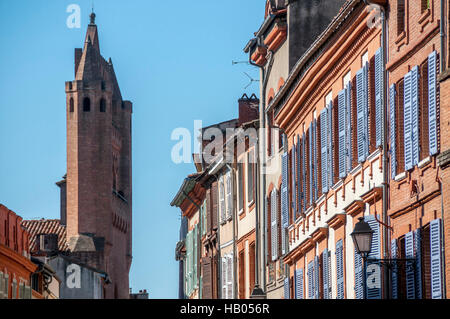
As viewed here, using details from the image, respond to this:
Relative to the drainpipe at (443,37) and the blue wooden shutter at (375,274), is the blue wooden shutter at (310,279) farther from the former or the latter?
the drainpipe at (443,37)

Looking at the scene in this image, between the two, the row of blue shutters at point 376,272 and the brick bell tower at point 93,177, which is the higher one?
the brick bell tower at point 93,177

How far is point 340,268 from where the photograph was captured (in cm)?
2731

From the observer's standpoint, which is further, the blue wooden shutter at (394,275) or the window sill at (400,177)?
the window sill at (400,177)

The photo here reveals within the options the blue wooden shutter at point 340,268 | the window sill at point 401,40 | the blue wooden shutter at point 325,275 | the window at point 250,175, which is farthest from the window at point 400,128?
the window at point 250,175

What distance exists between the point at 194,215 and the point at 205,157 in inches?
156

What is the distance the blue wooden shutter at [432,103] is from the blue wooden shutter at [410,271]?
1768 millimetres

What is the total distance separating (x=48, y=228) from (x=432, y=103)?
105364mm

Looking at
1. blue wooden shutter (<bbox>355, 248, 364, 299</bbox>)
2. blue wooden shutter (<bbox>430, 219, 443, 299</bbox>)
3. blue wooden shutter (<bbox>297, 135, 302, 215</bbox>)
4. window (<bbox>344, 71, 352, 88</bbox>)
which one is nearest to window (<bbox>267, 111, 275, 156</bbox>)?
blue wooden shutter (<bbox>297, 135, 302, 215</bbox>)

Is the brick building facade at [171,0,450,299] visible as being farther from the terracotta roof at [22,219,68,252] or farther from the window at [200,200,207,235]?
the terracotta roof at [22,219,68,252]

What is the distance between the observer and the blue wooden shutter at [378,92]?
23.6 m

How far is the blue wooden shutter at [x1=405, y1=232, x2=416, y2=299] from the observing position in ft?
70.5

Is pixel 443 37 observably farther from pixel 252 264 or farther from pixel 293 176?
pixel 252 264

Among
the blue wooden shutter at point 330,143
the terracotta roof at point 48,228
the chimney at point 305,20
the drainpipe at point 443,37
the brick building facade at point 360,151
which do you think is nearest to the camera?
the drainpipe at point 443,37
